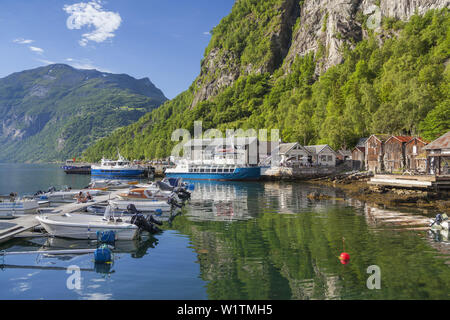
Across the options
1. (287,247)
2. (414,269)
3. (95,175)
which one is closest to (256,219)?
(287,247)

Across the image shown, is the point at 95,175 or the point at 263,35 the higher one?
the point at 263,35

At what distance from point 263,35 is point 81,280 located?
202 m

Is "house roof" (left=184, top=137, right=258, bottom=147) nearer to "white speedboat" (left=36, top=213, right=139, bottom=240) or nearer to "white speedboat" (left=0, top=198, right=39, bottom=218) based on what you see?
"white speedboat" (left=0, top=198, right=39, bottom=218)

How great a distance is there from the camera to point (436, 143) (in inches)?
1571

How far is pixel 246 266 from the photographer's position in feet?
48.2

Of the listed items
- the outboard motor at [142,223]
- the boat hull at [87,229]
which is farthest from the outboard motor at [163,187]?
the boat hull at [87,229]

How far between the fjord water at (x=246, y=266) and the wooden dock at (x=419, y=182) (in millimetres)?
18820

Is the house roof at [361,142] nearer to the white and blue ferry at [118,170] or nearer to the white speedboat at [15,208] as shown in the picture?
the white and blue ferry at [118,170]

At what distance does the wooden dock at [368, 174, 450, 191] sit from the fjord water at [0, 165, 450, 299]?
741 inches

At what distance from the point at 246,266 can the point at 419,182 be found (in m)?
32.6

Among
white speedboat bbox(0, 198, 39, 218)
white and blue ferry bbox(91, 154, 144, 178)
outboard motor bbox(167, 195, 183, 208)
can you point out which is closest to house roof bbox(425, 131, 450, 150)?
outboard motor bbox(167, 195, 183, 208)

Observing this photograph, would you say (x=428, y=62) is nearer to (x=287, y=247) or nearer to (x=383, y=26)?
(x=383, y=26)

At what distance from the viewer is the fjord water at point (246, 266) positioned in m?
12.0
